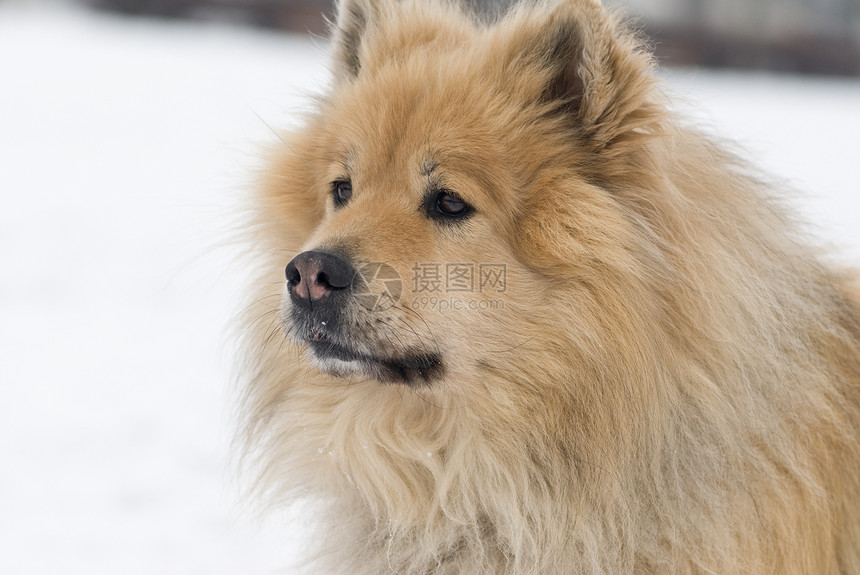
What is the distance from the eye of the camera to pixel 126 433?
495cm

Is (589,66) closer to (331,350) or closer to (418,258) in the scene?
(418,258)

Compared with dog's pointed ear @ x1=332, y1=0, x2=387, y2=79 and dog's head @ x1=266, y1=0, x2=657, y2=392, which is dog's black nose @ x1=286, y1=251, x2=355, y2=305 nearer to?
dog's head @ x1=266, y1=0, x2=657, y2=392

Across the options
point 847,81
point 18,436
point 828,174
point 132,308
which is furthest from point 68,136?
point 847,81

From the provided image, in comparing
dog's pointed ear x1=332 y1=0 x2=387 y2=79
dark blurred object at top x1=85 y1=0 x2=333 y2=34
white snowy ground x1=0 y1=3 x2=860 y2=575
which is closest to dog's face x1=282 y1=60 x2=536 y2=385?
dog's pointed ear x1=332 y1=0 x2=387 y2=79

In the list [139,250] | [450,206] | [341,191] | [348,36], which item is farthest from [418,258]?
[139,250]

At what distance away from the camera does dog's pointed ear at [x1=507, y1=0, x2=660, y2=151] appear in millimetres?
2529

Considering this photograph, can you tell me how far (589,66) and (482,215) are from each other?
22.6 inches

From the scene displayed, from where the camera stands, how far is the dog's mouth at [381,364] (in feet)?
9.04

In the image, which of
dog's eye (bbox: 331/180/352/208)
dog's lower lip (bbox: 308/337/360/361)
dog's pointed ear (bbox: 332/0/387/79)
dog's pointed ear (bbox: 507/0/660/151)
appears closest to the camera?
dog's pointed ear (bbox: 507/0/660/151)

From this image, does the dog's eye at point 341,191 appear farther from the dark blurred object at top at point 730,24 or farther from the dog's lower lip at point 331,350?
the dark blurred object at top at point 730,24

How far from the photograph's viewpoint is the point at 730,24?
53.6ft

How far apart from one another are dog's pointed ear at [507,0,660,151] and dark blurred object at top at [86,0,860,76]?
1256cm

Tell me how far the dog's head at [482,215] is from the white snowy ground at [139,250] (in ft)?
1.99

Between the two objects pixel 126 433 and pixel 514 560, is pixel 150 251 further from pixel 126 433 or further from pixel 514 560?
pixel 514 560
